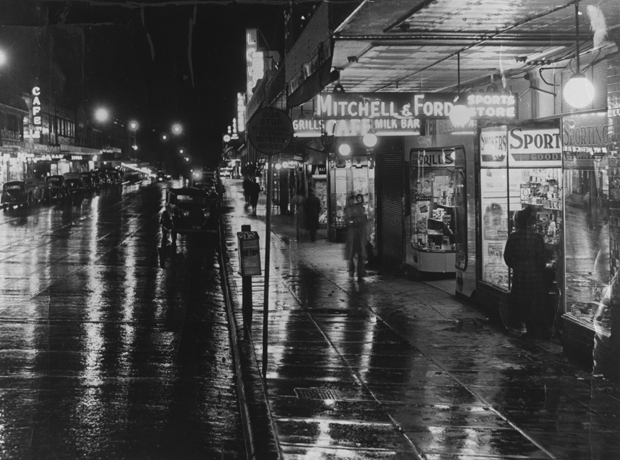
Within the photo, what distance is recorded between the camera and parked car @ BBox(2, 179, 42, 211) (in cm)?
4506

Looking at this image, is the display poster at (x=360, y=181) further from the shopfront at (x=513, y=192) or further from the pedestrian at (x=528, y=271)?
the pedestrian at (x=528, y=271)

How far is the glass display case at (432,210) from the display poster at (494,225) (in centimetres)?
220

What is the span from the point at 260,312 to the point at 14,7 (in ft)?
188

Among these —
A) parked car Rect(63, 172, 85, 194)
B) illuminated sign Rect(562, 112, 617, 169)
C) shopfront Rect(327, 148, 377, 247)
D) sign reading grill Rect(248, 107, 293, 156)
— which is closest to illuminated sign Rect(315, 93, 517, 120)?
illuminated sign Rect(562, 112, 617, 169)

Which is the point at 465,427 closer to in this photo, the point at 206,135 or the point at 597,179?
the point at 597,179

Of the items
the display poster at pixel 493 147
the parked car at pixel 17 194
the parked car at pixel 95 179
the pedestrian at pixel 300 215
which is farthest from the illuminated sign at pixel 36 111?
the display poster at pixel 493 147

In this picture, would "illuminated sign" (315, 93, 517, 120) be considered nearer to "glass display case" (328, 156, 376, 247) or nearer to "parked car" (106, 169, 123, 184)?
"glass display case" (328, 156, 376, 247)

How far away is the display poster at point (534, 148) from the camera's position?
12391 mm

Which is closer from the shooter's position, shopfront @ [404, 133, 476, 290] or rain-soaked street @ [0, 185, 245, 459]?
rain-soaked street @ [0, 185, 245, 459]

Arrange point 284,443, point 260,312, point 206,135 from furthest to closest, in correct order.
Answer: point 206,135
point 260,312
point 284,443

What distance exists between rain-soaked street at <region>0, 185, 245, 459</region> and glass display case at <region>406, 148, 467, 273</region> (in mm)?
4450

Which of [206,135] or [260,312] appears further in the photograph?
[206,135]


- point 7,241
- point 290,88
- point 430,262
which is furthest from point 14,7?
point 430,262

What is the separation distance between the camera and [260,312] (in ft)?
45.7
